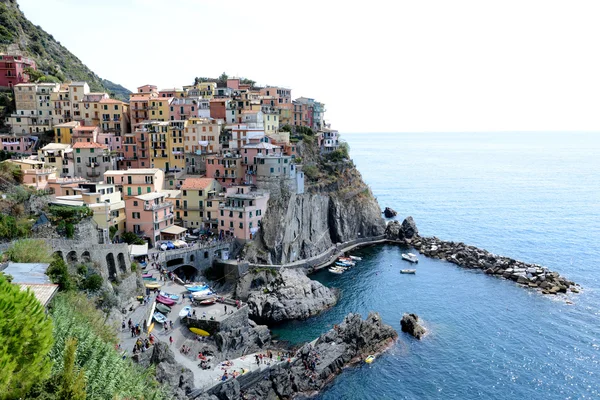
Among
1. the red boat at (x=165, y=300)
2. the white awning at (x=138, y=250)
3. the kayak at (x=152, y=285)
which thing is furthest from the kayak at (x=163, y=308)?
the white awning at (x=138, y=250)

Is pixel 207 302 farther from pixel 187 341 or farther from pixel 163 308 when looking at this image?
pixel 187 341

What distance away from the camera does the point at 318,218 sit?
75188mm

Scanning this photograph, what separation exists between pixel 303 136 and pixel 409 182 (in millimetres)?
77944

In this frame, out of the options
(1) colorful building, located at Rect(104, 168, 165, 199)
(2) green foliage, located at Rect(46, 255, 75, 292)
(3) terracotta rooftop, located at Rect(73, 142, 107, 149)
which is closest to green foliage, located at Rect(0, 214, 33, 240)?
(2) green foliage, located at Rect(46, 255, 75, 292)

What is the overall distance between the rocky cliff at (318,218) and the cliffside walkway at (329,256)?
2.93 feet

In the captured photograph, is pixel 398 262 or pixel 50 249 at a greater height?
pixel 50 249

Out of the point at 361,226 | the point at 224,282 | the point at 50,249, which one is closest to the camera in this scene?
the point at 50,249

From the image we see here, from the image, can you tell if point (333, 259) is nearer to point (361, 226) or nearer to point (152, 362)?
point (361, 226)

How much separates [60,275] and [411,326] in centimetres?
3367

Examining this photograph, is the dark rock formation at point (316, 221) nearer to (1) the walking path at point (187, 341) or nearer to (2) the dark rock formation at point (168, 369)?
(1) the walking path at point (187, 341)

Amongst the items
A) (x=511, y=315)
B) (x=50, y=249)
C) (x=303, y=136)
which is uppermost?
(x=303, y=136)

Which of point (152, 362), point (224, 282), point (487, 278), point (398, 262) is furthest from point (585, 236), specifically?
point (152, 362)

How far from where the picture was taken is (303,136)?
8469 centimetres

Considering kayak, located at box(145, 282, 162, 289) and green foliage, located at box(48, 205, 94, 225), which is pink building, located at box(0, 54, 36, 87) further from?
kayak, located at box(145, 282, 162, 289)
